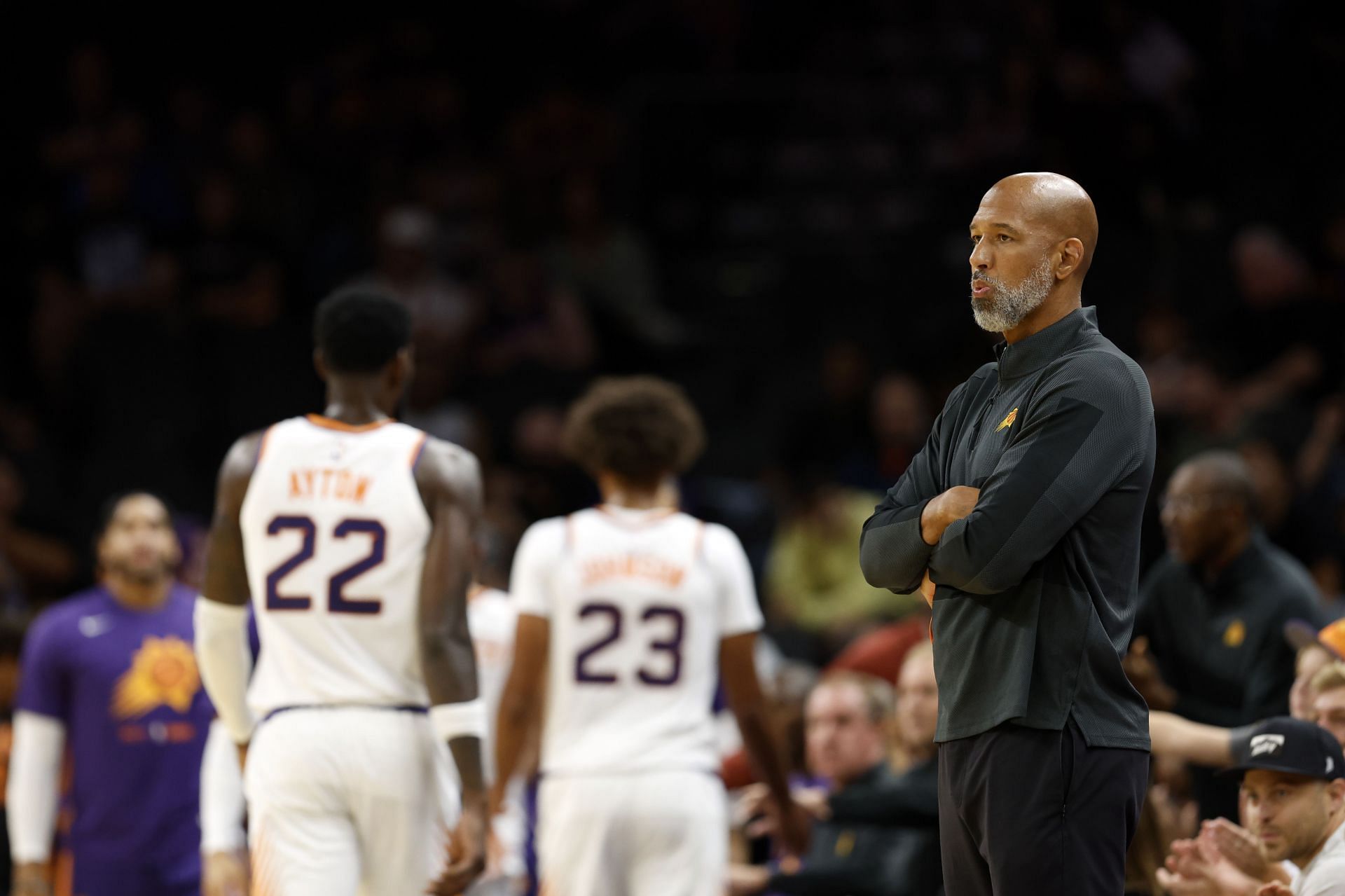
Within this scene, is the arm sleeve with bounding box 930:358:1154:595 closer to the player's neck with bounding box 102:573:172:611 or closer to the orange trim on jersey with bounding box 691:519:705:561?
the orange trim on jersey with bounding box 691:519:705:561

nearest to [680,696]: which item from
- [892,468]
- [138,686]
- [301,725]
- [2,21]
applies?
[301,725]

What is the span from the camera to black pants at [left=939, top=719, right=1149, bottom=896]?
3.67 meters

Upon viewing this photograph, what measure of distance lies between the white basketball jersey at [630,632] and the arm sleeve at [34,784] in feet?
6.86

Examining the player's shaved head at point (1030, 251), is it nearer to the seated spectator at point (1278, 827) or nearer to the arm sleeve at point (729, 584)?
the seated spectator at point (1278, 827)

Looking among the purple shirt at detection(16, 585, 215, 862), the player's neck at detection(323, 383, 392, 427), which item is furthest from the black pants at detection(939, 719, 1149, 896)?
the purple shirt at detection(16, 585, 215, 862)

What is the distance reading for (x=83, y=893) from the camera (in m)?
7.20

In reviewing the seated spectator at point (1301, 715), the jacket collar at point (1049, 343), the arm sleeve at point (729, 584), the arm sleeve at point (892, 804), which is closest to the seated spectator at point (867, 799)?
the arm sleeve at point (892, 804)

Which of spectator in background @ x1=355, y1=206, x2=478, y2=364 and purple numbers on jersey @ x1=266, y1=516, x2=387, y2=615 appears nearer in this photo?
purple numbers on jersey @ x1=266, y1=516, x2=387, y2=615

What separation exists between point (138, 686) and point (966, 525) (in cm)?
452

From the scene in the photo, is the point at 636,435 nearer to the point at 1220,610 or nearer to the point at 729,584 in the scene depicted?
the point at 729,584

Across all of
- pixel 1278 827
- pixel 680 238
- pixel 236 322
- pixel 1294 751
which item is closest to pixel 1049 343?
pixel 1294 751

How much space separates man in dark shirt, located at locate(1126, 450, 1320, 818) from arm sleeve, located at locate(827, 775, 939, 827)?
92cm

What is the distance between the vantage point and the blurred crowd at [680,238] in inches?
430

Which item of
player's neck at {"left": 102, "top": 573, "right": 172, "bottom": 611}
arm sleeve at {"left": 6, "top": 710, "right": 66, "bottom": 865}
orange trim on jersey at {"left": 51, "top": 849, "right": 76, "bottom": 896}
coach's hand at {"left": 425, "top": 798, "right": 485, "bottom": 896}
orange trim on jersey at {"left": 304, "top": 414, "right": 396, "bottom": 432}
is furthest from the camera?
player's neck at {"left": 102, "top": 573, "right": 172, "bottom": 611}
